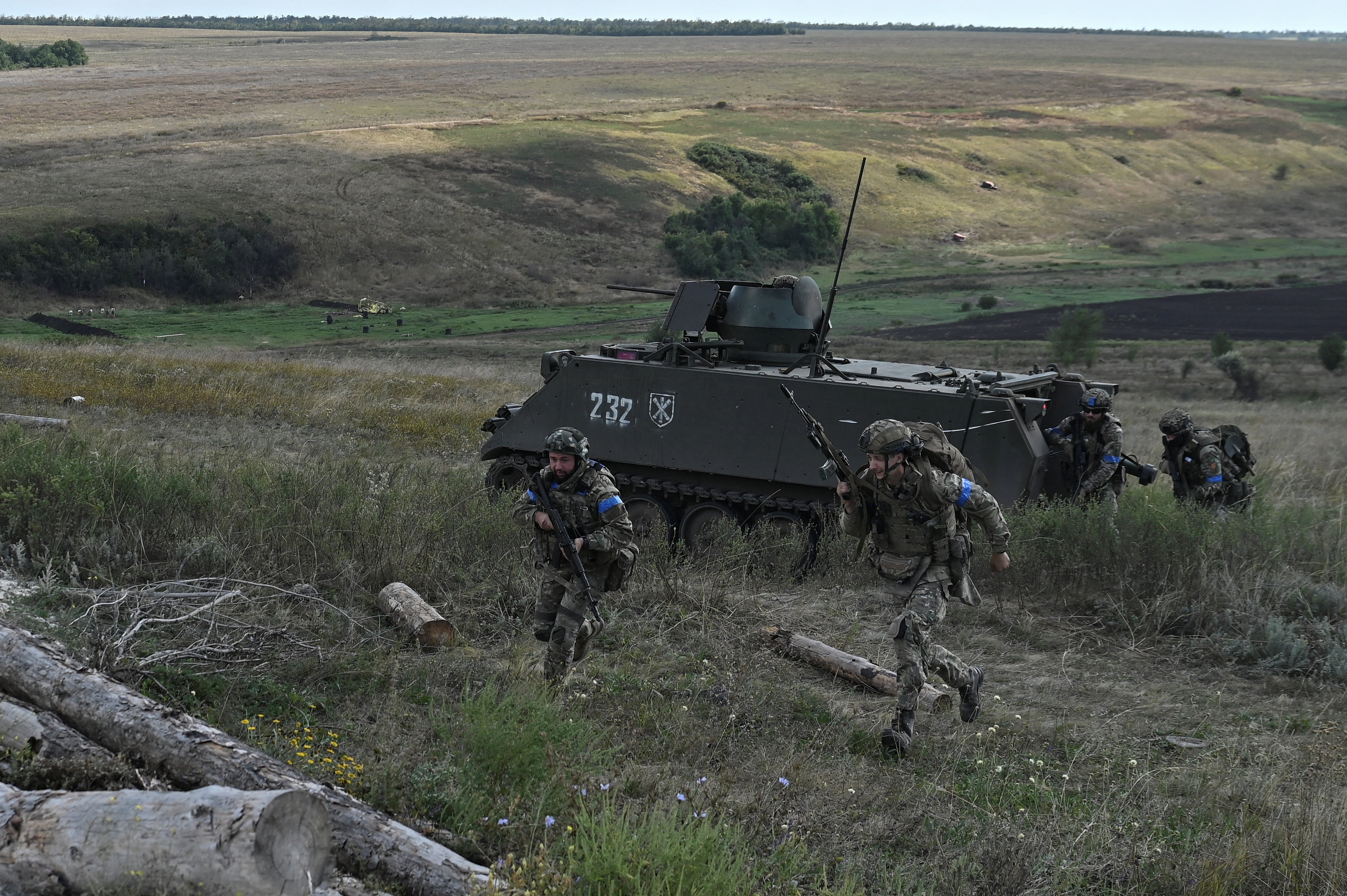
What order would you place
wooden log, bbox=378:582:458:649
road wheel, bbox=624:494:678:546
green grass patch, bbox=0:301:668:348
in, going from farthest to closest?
green grass patch, bbox=0:301:668:348 < road wheel, bbox=624:494:678:546 < wooden log, bbox=378:582:458:649

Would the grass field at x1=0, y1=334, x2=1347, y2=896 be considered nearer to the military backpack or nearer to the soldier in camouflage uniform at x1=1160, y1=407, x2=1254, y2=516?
the soldier in camouflage uniform at x1=1160, y1=407, x2=1254, y2=516

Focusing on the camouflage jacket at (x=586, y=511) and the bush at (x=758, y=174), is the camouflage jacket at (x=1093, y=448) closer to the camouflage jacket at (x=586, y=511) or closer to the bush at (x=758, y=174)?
the camouflage jacket at (x=586, y=511)

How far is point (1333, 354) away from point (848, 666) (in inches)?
1181

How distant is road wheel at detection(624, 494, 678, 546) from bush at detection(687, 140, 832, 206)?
52.7 m

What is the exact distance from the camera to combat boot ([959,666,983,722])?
689cm

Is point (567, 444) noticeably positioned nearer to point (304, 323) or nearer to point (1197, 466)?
point (1197, 466)

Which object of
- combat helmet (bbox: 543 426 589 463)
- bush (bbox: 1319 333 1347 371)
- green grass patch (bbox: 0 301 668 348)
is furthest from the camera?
green grass patch (bbox: 0 301 668 348)

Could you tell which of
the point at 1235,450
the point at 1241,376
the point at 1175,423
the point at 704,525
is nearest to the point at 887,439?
the point at 1175,423

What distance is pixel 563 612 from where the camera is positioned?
7047mm

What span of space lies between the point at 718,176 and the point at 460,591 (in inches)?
2379

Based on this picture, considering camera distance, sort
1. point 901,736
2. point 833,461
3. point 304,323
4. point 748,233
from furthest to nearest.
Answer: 1. point 748,233
2. point 304,323
3. point 833,461
4. point 901,736

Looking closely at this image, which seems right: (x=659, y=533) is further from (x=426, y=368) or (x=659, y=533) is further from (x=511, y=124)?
(x=511, y=124)

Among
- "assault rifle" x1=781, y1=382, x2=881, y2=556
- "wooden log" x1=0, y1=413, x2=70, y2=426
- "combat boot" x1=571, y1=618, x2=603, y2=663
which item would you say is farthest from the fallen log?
"wooden log" x1=0, y1=413, x2=70, y2=426

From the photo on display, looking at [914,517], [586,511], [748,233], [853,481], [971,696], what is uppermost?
[853,481]
